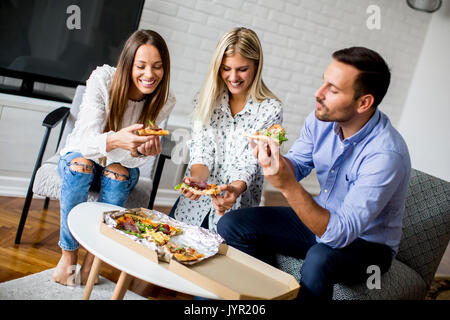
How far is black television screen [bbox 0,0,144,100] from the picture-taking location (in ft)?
9.02

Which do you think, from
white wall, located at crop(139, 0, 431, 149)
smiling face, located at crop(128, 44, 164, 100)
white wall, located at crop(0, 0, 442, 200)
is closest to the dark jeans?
smiling face, located at crop(128, 44, 164, 100)

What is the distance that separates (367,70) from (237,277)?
3.03ft

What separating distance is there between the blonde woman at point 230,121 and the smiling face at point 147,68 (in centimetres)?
28

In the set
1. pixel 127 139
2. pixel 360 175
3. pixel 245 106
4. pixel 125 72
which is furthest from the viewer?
pixel 245 106

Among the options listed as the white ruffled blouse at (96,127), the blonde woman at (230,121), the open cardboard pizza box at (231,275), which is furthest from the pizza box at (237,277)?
the white ruffled blouse at (96,127)

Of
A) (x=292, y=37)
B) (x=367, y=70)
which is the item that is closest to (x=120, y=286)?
(x=367, y=70)

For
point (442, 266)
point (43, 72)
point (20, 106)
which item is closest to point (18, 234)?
point (20, 106)

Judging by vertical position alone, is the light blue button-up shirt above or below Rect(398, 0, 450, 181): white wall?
below

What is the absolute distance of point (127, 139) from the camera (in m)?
1.92

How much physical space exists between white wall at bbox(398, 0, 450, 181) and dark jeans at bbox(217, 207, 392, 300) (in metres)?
3.24

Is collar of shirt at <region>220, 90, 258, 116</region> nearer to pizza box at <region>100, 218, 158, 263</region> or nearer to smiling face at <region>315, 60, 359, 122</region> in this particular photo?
smiling face at <region>315, 60, 359, 122</region>

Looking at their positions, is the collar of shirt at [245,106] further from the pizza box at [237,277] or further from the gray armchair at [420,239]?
the pizza box at [237,277]
